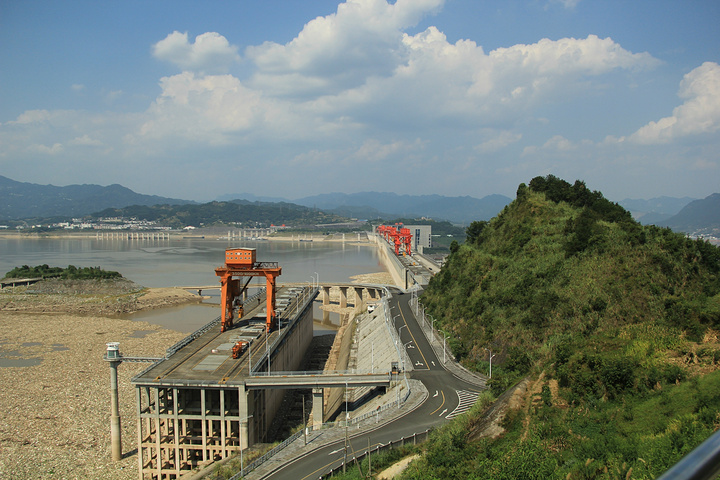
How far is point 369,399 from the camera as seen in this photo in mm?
28281

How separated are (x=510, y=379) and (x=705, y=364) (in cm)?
854

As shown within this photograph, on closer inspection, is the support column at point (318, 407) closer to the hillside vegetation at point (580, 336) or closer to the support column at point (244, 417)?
the support column at point (244, 417)

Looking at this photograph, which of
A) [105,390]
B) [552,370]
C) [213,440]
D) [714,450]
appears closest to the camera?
[714,450]

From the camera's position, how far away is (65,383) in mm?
34812

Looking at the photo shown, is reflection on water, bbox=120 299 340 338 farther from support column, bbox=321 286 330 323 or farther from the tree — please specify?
the tree

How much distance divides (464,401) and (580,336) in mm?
6376

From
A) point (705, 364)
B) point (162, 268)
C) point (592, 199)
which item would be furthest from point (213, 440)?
point (162, 268)

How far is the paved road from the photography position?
18.3m

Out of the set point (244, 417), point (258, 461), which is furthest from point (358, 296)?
point (258, 461)

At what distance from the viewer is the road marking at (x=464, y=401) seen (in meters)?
22.4

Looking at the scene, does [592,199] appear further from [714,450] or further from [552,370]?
[714,450]

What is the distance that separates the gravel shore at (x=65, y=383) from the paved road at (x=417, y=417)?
1052cm

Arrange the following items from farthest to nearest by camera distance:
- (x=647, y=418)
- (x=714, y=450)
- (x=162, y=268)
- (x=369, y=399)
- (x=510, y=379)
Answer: (x=162, y=268), (x=369, y=399), (x=510, y=379), (x=647, y=418), (x=714, y=450)

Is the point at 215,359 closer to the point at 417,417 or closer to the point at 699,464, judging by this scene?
the point at 417,417
